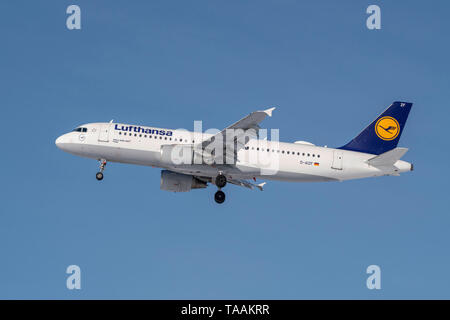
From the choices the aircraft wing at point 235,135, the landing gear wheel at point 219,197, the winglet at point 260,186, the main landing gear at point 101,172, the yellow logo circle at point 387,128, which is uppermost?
the yellow logo circle at point 387,128

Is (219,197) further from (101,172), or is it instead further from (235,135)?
(101,172)

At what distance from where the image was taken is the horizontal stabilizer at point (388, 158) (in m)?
57.5

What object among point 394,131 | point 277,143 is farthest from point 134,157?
point 394,131

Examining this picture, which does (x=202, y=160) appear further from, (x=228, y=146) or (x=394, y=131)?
(x=394, y=131)

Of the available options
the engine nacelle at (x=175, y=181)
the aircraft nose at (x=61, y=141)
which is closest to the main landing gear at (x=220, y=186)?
the engine nacelle at (x=175, y=181)

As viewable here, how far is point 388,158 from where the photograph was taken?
5906 cm

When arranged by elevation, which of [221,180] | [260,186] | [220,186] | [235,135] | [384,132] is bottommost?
[220,186]

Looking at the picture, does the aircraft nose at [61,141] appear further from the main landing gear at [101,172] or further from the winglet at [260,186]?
the winglet at [260,186]

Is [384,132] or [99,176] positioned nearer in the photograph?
[99,176]

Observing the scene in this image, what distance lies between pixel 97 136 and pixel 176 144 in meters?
6.69

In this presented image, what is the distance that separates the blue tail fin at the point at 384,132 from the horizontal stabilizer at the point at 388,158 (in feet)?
7.30

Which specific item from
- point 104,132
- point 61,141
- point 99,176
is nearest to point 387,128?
point 104,132

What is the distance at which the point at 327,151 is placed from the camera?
2422 inches

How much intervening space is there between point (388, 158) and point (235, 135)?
42.2 ft
